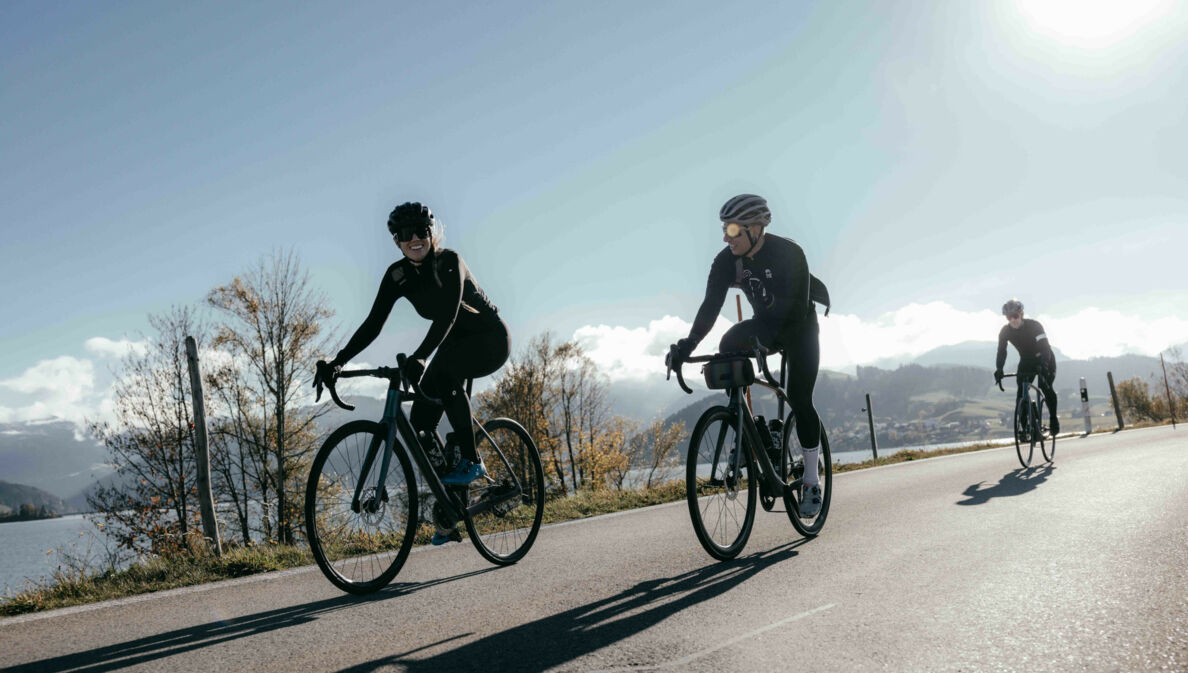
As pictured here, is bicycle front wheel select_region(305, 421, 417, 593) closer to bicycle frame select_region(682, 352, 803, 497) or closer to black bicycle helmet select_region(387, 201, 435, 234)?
black bicycle helmet select_region(387, 201, 435, 234)

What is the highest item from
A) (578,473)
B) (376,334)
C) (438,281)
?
(438,281)

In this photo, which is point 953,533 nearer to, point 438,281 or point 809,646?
point 809,646

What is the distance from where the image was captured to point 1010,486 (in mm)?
6727

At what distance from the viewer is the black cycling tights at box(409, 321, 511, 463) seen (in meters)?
4.09

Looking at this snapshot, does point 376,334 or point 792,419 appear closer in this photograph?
point 376,334

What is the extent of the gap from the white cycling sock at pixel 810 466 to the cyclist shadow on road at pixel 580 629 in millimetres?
1071

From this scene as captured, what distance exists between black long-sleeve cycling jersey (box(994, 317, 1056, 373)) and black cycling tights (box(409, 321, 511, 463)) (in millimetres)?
8011

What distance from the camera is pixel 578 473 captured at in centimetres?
5531

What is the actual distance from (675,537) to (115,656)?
335cm

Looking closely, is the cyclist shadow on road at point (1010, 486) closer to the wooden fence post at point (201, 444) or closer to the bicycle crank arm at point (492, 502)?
the bicycle crank arm at point (492, 502)

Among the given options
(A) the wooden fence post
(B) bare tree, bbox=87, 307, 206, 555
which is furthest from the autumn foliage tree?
(A) the wooden fence post

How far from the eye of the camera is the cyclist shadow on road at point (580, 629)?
7.96 feet

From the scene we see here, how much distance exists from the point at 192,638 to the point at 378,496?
1043mm

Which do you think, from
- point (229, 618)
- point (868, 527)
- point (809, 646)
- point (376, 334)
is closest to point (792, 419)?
point (868, 527)
